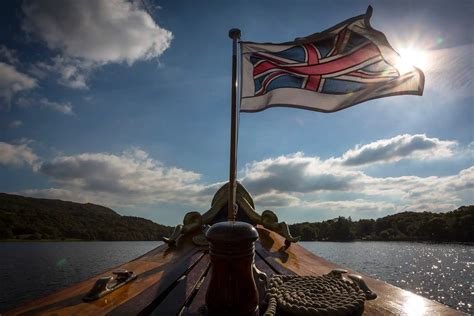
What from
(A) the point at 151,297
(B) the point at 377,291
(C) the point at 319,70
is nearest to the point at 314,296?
(B) the point at 377,291

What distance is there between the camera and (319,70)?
218 inches

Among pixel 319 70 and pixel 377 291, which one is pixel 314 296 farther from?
pixel 319 70

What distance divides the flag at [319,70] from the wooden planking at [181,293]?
3022 millimetres

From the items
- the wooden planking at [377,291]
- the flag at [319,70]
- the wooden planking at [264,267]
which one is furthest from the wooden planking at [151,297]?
the flag at [319,70]

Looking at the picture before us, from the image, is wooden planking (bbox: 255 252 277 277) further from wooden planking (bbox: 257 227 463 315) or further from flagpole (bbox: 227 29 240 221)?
flagpole (bbox: 227 29 240 221)

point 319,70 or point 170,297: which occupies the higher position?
point 319,70

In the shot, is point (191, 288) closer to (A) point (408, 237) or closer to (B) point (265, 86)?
(B) point (265, 86)

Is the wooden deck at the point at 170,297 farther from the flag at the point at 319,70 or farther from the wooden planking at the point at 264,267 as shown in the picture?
the flag at the point at 319,70

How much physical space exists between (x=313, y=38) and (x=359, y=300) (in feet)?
15.4

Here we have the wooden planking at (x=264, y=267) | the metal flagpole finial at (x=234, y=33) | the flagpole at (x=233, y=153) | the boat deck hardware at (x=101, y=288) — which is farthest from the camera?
the metal flagpole finial at (x=234, y=33)

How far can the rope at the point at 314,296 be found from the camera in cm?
187

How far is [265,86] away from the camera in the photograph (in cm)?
548

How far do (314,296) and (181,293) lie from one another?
1.04 metres

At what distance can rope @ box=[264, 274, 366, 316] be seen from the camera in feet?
6.12
